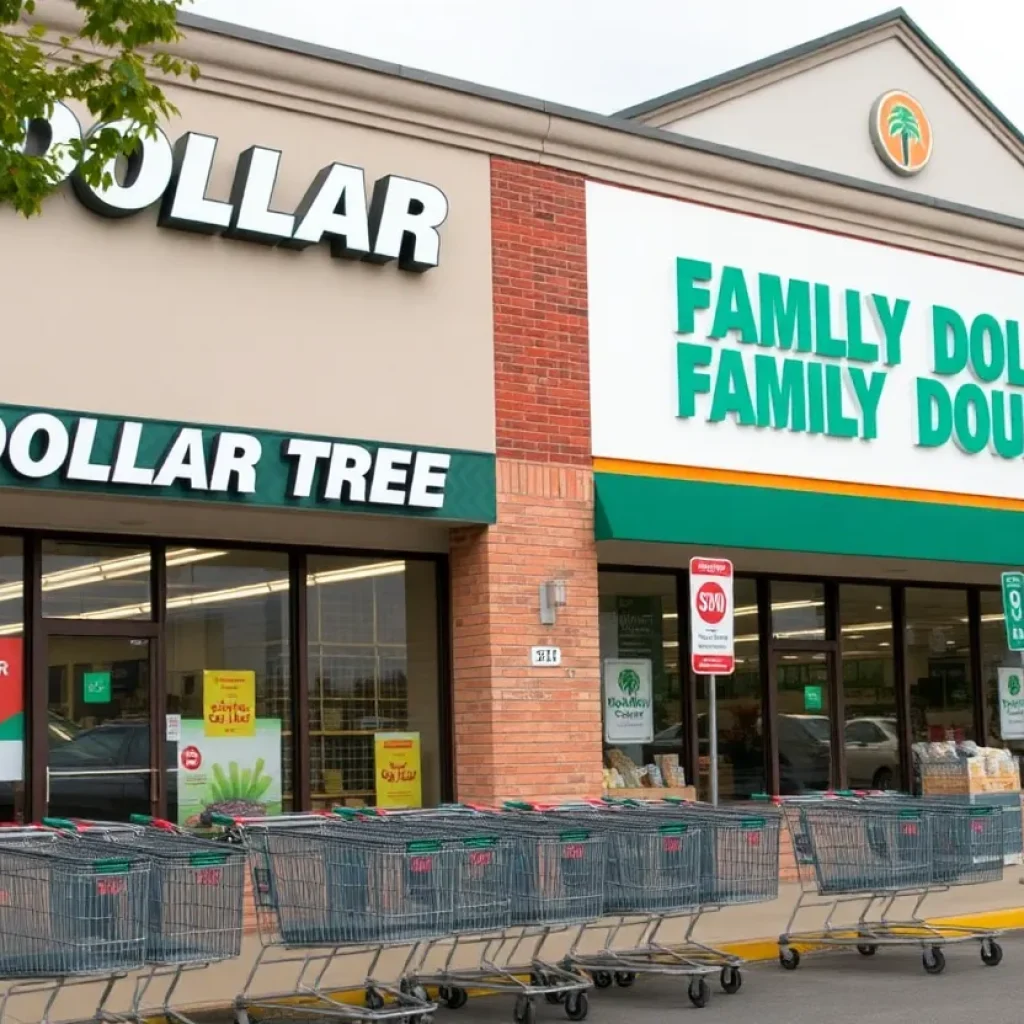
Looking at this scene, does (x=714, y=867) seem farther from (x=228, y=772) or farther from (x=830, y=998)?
(x=228, y=772)

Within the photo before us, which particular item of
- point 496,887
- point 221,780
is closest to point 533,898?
point 496,887

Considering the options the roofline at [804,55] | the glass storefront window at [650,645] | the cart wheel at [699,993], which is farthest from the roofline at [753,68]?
the cart wheel at [699,993]

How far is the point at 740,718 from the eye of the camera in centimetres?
1852

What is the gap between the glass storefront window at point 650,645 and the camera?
1752cm

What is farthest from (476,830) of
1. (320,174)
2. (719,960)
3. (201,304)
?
(320,174)

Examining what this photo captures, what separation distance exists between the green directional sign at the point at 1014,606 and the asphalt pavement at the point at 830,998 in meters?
3.76

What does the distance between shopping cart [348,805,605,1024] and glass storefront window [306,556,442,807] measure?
4.06 meters

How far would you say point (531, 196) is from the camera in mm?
15938

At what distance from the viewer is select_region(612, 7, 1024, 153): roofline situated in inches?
836

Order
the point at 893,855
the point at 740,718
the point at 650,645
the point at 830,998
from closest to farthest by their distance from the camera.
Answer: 1. the point at 830,998
2. the point at 893,855
3. the point at 650,645
4. the point at 740,718

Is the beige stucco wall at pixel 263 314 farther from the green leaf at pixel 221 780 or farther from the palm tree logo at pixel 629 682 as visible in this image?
the palm tree logo at pixel 629 682

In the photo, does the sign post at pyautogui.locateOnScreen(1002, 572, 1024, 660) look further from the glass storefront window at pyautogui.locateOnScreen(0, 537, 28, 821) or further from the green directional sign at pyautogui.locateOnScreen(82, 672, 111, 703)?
the glass storefront window at pyautogui.locateOnScreen(0, 537, 28, 821)

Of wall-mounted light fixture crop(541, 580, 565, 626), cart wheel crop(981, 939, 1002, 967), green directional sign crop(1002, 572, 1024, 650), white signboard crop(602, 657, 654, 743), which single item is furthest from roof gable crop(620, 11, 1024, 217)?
cart wheel crop(981, 939, 1002, 967)

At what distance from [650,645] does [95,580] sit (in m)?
5.98
